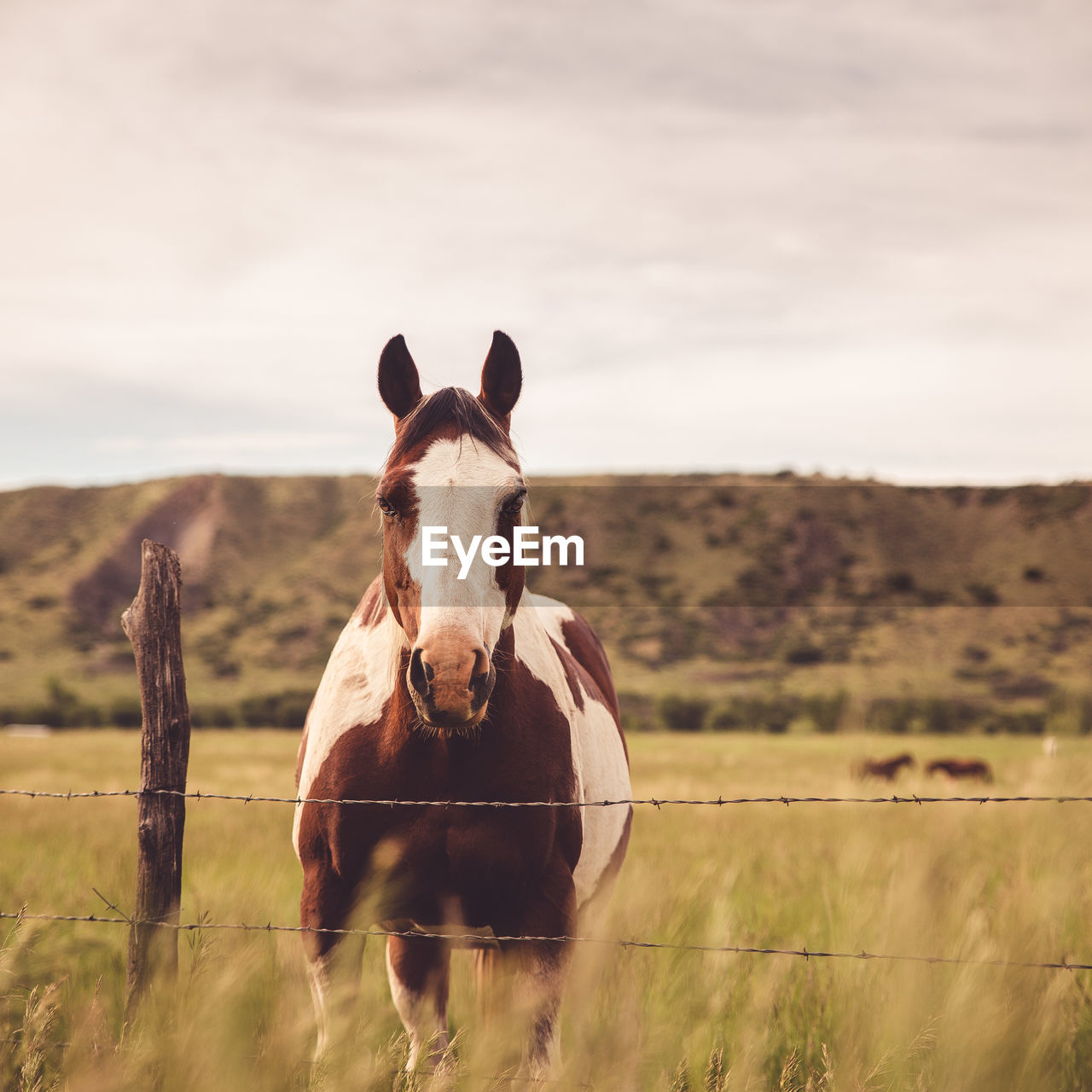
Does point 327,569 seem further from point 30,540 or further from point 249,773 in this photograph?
point 249,773

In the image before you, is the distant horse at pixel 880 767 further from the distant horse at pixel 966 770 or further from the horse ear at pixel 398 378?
the horse ear at pixel 398 378

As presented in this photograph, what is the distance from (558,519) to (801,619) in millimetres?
26245

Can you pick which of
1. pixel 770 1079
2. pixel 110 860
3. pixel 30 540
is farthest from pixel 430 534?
pixel 30 540

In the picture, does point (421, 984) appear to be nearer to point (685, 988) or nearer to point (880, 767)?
point (685, 988)

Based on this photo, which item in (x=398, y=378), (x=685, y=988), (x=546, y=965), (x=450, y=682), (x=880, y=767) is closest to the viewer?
(x=450, y=682)

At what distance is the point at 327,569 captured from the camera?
79562mm

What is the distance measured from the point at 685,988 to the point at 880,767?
16560 millimetres

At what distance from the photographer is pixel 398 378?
3.53 m

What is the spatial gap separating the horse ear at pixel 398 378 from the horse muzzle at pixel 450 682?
50.0 inches

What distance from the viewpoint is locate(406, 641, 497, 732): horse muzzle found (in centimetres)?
256

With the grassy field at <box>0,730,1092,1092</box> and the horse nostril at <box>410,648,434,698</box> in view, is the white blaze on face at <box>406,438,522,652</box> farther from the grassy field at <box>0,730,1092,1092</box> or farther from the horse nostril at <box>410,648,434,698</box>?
the grassy field at <box>0,730,1092,1092</box>

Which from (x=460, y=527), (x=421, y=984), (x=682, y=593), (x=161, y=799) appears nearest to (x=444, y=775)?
(x=460, y=527)

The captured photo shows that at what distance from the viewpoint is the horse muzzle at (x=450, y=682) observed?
2564 millimetres

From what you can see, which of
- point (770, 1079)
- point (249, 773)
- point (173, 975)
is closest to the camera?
point (173, 975)
